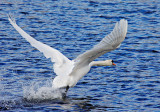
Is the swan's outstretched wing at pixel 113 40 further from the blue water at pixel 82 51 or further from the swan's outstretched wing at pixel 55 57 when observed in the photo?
the blue water at pixel 82 51

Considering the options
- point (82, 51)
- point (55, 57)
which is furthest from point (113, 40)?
point (82, 51)

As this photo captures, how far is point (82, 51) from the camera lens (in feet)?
50.9

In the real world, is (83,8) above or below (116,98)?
above

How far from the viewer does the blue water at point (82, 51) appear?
11.0 metres

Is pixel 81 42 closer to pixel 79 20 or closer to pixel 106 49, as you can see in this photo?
pixel 79 20

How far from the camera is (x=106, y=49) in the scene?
30.3ft

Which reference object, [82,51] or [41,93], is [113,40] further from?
[82,51]

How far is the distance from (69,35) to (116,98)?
6866 mm

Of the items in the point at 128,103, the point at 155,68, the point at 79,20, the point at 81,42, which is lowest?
the point at 128,103

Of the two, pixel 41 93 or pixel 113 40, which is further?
pixel 41 93

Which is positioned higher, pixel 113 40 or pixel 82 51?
pixel 82 51

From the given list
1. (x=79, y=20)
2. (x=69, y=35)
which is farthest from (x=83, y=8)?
(x=69, y=35)

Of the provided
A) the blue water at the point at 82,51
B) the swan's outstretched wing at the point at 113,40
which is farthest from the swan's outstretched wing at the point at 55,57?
the swan's outstretched wing at the point at 113,40

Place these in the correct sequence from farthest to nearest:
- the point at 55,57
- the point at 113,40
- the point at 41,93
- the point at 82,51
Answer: the point at 82,51
the point at 41,93
the point at 55,57
the point at 113,40
